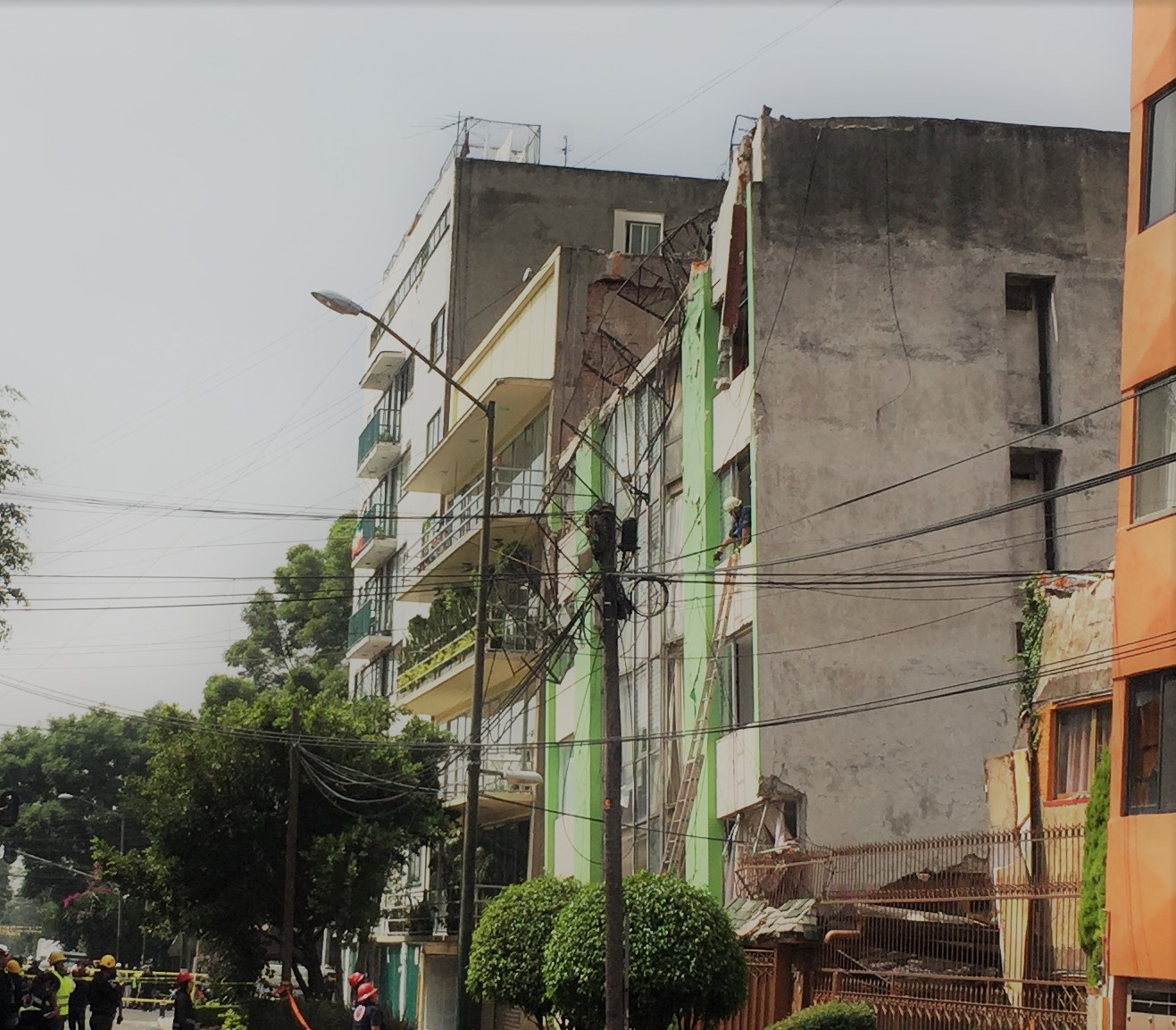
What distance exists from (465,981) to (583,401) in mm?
14802

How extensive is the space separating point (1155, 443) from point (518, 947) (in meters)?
11.5

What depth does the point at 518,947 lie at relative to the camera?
23.5m

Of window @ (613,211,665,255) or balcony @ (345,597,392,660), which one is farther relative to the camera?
balcony @ (345,597,392,660)

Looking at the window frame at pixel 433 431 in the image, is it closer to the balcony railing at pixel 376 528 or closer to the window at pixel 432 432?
the window at pixel 432 432

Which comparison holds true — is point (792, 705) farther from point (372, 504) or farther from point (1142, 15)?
point (372, 504)

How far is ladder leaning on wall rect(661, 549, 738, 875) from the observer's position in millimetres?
26375

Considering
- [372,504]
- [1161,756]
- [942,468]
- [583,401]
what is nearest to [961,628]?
[942,468]

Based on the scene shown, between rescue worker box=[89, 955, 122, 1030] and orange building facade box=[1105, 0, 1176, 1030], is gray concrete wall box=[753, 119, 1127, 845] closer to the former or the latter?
orange building facade box=[1105, 0, 1176, 1030]

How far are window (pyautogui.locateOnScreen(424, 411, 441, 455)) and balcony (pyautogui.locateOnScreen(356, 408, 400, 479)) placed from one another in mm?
4520

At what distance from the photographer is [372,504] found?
191 ft

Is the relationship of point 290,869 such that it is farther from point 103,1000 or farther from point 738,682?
point 738,682

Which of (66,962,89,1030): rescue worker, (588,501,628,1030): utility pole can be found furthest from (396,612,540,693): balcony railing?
(588,501,628,1030): utility pole

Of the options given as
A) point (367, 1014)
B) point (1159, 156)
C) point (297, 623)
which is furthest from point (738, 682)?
point (297, 623)

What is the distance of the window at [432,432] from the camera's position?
1849 inches
